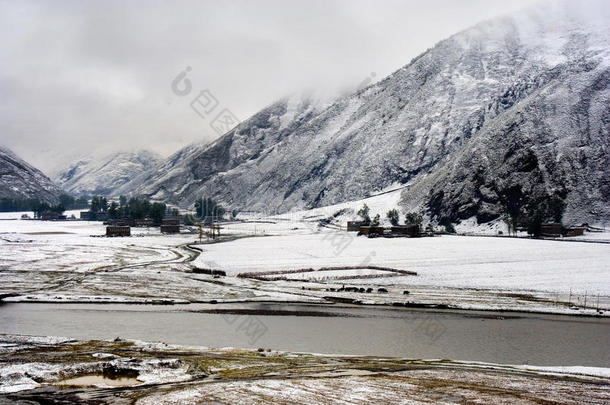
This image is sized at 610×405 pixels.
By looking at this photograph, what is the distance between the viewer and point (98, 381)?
102 ft

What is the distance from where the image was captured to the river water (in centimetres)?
4072

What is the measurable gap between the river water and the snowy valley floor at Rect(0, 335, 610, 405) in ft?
15.5

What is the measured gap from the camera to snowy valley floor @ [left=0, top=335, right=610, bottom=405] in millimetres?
27516

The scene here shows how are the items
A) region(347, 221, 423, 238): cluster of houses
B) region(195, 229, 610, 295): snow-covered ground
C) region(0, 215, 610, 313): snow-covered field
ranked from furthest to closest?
region(347, 221, 423, 238): cluster of houses → region(195, 229, 610, 295): snow-covered ground → region(0, 215, 610, 313): snow-covered field

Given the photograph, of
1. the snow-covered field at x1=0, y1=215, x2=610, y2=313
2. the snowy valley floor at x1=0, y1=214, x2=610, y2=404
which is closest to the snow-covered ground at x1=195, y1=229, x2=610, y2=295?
the snow-covered field at x1=0, y1=215, x2=610, y2=313

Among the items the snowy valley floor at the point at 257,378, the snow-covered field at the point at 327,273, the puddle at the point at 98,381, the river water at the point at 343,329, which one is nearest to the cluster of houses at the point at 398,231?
the snow-covered field at the point at 327,273

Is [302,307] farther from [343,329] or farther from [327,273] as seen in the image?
[327,273]

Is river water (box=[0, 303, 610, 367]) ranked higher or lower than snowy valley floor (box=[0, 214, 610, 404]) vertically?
lower

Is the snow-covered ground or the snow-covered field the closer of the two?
the snow-covered field

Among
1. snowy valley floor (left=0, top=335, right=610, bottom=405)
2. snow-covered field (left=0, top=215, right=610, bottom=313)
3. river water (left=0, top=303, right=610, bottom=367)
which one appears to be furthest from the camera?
snow-covered field (left=0, top=215, right=610, bottom=313)

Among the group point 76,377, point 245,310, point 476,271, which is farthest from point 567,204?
point 76,377

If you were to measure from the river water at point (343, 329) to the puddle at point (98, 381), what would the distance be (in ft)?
34.6

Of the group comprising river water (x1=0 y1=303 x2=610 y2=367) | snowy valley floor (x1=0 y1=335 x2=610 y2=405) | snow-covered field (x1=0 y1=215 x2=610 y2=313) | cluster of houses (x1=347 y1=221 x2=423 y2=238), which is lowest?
river water (x1=0 y1=303 x2=610 y2=367)

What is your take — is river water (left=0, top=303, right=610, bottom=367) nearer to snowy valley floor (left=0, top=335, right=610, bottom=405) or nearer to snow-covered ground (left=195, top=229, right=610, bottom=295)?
snowy valley floor (left=0, top=335, right=610, bottom=405)
